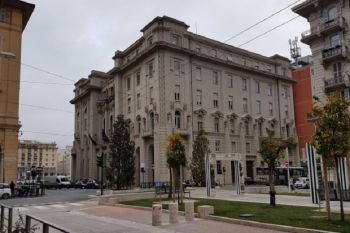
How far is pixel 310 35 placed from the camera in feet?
136

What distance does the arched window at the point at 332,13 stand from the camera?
39891 mm

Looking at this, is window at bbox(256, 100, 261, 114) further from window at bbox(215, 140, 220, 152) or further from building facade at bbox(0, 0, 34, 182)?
building facade at bbox(0, 0, 34, 182)

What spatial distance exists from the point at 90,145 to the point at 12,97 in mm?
39373

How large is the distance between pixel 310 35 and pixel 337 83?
18.9ft

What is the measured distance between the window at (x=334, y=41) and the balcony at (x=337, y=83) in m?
3.19

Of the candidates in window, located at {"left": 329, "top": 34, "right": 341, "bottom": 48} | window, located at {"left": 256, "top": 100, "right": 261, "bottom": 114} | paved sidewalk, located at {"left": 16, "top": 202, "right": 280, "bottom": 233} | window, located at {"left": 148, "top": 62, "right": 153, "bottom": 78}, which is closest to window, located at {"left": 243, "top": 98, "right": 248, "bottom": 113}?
window, located at {"left": 256, "top": 100, "right": 261, "bottom": 114}

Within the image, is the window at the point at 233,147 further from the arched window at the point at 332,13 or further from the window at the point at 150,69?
the arched window at the point at 332,13

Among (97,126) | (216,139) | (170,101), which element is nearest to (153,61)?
(170,101)

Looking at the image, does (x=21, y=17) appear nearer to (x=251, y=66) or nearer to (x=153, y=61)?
(x=153, y=61)

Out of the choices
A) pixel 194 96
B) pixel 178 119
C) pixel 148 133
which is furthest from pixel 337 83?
pixel 148 133

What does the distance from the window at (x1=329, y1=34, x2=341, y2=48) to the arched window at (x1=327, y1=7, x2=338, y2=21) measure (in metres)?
1.75

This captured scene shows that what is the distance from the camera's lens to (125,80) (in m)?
68.4

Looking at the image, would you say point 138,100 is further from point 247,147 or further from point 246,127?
point 247,147

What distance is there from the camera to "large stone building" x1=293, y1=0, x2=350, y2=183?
128 ft
